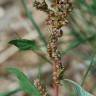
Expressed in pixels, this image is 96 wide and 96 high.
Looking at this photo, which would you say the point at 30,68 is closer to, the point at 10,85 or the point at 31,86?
the point at 10,85

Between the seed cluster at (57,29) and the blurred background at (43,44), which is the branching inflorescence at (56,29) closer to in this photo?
the seed cluster at (57,29)

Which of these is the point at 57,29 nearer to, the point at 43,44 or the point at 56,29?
the point at 56,29

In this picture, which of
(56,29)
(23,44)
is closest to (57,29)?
(56,29)

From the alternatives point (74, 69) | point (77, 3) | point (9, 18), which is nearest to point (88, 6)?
point (77, 3)

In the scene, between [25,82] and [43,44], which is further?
[43,44]

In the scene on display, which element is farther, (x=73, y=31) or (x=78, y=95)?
(x=73, y=31)

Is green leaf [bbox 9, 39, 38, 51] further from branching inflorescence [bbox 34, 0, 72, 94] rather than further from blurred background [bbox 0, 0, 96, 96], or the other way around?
blurred background [bbox 0, 0, 96, 96]

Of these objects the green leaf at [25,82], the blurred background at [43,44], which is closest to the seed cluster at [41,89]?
the green leaf at [25,82]

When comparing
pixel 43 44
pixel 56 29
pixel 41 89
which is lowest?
pixel 43 44
